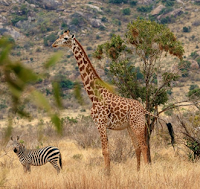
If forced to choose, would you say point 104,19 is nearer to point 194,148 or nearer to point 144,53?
point 144,53

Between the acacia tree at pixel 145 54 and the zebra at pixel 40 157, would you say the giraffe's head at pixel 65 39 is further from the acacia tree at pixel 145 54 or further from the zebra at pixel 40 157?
the zebra at pixel 40 157

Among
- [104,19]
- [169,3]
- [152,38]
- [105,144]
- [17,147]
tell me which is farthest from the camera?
[169,3]

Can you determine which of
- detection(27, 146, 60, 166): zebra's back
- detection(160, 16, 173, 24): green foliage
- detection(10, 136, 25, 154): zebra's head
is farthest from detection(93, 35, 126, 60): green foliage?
detection(160, 16, 173, 24): green foliage

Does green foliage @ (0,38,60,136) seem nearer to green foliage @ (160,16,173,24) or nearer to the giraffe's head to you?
the giraffe's head

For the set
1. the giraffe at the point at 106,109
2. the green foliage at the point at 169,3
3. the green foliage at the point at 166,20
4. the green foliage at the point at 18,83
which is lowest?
the giraffe at the point at 106,109

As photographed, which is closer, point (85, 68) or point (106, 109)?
point (106, 109)

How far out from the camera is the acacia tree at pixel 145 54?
7.71 meters

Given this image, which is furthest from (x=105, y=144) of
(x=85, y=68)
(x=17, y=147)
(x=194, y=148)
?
(x=194, y=148)

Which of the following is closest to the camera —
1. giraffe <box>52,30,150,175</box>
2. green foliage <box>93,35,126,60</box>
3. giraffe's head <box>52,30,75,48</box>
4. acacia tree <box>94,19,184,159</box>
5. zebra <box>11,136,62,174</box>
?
giraffe's head <box>52,30,75,48</box>

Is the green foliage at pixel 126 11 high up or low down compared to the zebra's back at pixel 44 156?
up

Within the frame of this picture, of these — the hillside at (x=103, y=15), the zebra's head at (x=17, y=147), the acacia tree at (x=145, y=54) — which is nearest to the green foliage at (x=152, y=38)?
the acacia tree at (x=145, y=54)

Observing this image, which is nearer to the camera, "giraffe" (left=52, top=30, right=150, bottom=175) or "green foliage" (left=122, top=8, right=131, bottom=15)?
"giraffe" (left=52, top=30, right=150, bottom=175)

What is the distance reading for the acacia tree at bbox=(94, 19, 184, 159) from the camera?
771cm

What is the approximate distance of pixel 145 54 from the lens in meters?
7.96
